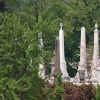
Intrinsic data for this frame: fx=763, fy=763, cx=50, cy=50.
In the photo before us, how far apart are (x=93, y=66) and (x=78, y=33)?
11.9 meters

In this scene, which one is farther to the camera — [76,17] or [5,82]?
[76,17]

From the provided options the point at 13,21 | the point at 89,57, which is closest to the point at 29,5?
the point at 89,57

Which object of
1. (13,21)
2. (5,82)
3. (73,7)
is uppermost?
(73,7)

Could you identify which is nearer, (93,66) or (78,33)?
(93,66)

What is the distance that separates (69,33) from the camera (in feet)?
170

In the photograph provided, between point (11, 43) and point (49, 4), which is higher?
point (49, 4)

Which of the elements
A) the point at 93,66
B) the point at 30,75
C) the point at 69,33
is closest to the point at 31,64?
the point at 30,75

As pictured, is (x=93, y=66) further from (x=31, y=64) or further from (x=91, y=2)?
(x=31, y=64)

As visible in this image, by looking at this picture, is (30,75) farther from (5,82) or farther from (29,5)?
(29,5)

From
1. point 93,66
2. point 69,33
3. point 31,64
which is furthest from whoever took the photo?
point 69,33

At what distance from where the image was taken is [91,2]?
5319 cm

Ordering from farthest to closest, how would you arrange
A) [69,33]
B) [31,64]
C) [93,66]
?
[69,33]
[93,66]
[31,64]

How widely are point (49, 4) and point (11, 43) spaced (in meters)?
28.2

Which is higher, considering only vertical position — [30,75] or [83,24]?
[83,24]
